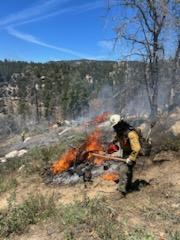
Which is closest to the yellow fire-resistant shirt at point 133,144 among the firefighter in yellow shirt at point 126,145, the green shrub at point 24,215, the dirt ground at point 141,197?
the firefighter in yellow shirt at point 126,145

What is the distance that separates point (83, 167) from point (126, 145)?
313 cm

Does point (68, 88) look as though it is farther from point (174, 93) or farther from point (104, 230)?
point (104, 230)

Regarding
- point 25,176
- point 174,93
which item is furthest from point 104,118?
point 25,176

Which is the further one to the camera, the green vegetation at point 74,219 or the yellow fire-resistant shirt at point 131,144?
the yellow fire-resistant shirt at point 131,144

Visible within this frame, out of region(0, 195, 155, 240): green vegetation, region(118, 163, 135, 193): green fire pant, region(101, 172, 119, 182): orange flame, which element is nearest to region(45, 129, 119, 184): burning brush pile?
region(101, 172, 119, 182): orange flame

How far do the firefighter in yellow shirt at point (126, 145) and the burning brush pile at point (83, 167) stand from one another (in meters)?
1.61

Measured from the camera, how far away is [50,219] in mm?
7578

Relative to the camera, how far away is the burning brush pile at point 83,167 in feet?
36.1

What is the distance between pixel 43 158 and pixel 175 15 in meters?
7.02

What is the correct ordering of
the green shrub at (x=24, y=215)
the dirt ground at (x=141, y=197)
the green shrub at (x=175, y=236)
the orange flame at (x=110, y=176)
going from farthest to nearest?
the orange flame at (x=110, y=176) → the green shrub at (x=24, y=215) → the dirt ground at (x=141, y=197) → the green shrub at (x=175, y=236)

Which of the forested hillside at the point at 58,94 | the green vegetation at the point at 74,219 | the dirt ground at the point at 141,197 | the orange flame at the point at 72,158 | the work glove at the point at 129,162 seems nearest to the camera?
the green vegetation at the point at 74,219

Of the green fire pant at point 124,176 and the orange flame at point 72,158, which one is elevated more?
the green fire pant at point 124,176

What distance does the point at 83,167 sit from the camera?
11.6 metres

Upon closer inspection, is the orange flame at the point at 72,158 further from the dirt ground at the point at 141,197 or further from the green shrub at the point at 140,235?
the green shrub at the point at 140,235
